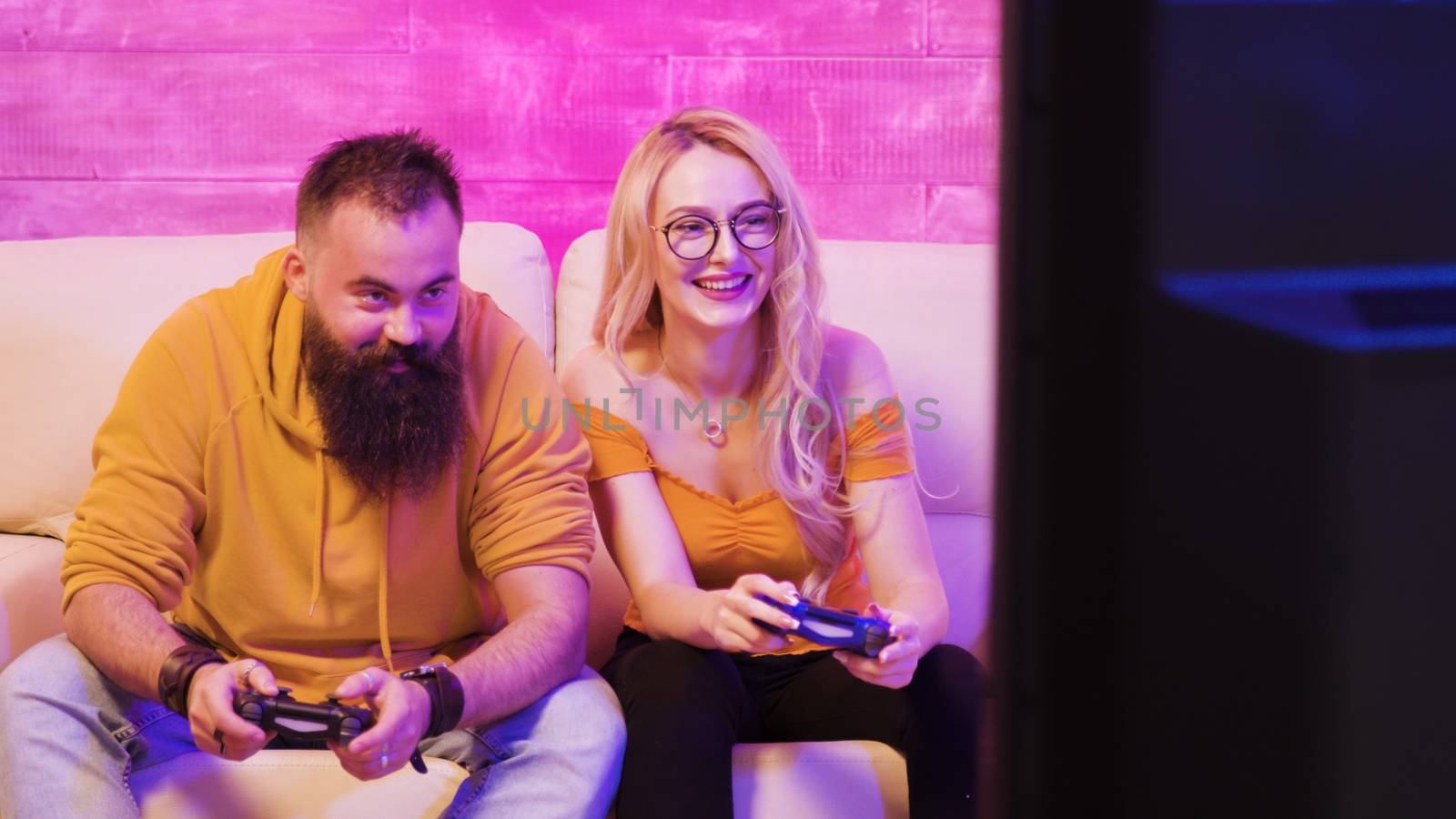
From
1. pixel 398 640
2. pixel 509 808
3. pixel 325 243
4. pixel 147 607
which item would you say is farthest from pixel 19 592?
pixel 509 808

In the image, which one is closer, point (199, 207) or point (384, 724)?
point (384, 724)

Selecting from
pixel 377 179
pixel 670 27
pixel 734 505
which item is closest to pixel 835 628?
pixel 734 505

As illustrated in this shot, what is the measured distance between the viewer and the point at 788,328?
5.63 feet

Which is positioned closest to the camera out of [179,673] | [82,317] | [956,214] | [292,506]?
[179,673]

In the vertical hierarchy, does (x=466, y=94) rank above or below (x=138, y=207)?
above

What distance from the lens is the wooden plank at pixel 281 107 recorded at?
237 cm

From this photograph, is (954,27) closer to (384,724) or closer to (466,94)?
(466,94)

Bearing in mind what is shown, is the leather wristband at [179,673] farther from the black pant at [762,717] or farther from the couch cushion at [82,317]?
the couch cushion at [82,317]

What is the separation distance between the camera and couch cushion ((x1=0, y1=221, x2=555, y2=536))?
1936mm

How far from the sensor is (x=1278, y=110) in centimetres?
25

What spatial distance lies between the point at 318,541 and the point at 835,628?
652 mm

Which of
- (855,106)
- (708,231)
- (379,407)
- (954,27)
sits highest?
(954,27)

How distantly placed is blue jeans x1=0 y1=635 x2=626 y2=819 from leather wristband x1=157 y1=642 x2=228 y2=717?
0.11m

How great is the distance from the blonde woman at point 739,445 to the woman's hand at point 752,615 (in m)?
0.09
